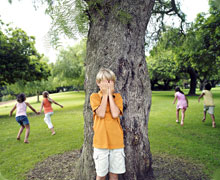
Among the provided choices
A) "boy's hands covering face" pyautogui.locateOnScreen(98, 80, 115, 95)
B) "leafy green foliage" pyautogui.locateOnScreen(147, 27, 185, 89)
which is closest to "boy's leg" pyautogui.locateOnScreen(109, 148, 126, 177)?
"boy's hands covering face" pyautogui.locateOnScreen(98, 80, 115, 95)

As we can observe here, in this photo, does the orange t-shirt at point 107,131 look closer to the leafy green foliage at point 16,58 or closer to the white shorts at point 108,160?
the white shorts at point 108,160

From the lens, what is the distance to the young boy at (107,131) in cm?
253

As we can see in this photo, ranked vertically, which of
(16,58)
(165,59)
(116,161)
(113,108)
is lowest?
(116,161)

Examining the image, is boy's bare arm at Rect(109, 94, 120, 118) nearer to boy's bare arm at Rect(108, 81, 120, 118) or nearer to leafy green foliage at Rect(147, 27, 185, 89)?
boy's bare arm at Rect(108, 81, 120, 118)

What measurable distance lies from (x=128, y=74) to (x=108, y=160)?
1364 millimetres

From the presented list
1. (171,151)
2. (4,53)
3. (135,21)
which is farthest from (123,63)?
(4,53)

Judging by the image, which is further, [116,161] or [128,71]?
[128,71]

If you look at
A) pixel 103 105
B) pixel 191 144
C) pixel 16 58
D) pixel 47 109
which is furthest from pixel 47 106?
pixel 16 58

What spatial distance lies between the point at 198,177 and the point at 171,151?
161 centimetres

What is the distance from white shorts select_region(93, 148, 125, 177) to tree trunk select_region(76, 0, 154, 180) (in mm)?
523

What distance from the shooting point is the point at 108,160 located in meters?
2.63

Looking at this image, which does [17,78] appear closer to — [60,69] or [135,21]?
[60,69]

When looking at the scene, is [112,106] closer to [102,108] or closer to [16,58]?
[102,108]

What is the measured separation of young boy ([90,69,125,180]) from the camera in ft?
8.30
